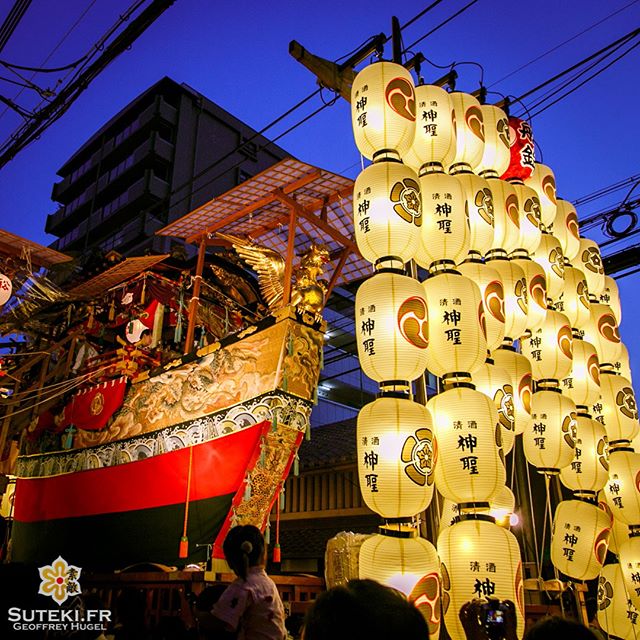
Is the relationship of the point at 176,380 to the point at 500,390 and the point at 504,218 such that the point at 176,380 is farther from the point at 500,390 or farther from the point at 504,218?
the point at 504,218

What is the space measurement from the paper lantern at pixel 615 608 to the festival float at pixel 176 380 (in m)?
3.84

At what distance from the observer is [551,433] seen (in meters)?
5.61

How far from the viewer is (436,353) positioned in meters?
4.75

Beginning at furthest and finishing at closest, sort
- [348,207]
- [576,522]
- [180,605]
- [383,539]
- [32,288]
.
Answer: [32,288]
[348,207]
[576,522]
[180,605]
[383,539]

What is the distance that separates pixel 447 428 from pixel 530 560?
21.2ft

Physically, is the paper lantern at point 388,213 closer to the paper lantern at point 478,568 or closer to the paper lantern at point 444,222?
the paper lantern at point 444,222

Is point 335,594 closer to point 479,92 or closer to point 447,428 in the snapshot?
point 447,428

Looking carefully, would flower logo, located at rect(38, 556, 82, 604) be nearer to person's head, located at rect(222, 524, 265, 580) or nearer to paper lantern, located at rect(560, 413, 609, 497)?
person's head, located at rect(222, 524, 265, 580)

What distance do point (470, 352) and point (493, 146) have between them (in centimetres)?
289

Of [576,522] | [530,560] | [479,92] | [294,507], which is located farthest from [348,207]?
[530,560]

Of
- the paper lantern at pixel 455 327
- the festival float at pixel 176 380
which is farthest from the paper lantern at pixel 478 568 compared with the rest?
the festival float at pixel 176 380

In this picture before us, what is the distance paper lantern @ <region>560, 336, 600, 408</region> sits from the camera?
645cm

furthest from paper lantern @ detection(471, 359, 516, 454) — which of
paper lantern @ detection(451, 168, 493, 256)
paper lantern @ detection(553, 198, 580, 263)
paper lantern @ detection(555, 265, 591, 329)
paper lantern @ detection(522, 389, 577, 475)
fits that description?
paper lantern @ detection(553, 198, 580, 263)

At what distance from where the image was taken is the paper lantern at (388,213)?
15.7ft
